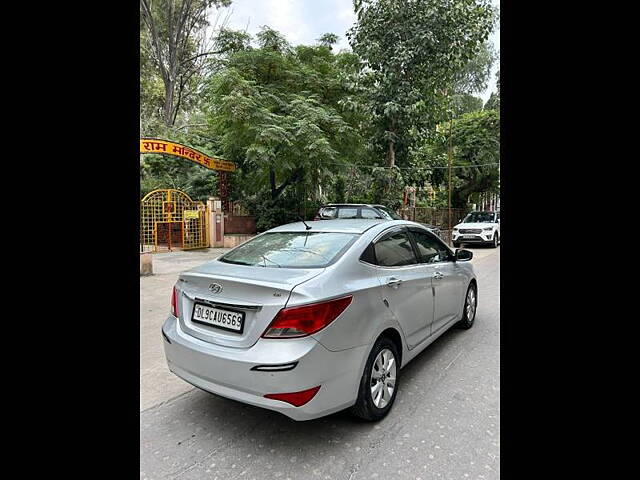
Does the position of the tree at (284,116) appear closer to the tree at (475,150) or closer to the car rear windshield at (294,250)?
the tree at (475,150)

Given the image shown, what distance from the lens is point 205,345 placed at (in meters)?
2.47

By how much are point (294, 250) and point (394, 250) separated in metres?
0.83

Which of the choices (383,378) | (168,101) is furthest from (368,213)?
(168,101)

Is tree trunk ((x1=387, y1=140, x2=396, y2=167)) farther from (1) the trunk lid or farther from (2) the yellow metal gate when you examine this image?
(1) the trunk lid

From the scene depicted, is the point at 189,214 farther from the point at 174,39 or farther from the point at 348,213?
the point at 174,39

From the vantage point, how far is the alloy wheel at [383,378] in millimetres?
2619

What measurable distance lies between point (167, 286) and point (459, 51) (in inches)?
496

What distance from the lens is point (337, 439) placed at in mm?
2439

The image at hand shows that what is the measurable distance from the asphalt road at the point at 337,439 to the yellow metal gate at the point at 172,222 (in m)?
10.4

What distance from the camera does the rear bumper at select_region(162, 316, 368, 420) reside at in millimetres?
2176

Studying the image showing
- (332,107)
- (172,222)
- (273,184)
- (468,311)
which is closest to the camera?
(468,311)

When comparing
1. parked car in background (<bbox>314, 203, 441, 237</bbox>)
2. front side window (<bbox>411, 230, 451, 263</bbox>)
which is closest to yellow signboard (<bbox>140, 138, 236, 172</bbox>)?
parked car in background (<bbox>314, 203, 441, 237</bbox>)
